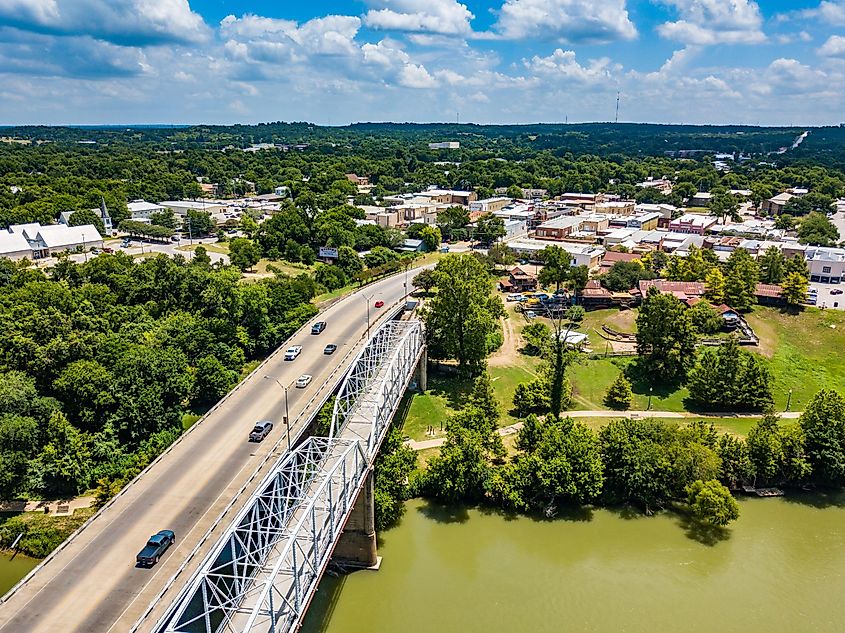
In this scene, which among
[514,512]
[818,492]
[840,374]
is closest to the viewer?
[514,512]

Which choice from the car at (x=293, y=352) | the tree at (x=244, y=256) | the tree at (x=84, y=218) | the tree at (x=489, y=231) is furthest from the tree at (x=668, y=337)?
the tree at (x=84, y=218)

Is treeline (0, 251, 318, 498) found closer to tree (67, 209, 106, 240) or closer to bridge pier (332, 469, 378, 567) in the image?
bridge pier (332, 469, 378, 567)

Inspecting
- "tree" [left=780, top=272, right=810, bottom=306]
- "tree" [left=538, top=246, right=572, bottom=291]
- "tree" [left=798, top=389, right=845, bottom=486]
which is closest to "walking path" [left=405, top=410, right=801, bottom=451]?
"tree" [left=798, top=389, right=845, bottom=486]

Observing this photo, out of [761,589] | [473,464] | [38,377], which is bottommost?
[761,589]

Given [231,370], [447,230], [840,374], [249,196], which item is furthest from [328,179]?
[840,374]

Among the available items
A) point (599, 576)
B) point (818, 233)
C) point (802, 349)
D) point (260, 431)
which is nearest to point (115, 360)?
point (260, 431)

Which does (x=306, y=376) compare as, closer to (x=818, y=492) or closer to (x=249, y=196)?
(x=818, y=492)
